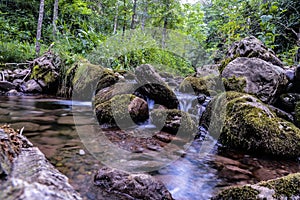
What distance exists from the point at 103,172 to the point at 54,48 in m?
8.51

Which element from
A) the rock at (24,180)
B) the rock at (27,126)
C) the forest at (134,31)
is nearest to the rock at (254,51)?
the forest at (134,31)

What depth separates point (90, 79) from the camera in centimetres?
657

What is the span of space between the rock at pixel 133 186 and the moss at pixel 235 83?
145 inches

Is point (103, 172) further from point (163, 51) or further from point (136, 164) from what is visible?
point (163, 51)

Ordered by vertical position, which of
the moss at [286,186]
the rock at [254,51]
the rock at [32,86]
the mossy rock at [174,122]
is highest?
the rock at [254,51]

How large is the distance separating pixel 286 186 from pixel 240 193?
392 millimetres

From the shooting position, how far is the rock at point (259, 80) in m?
4.94

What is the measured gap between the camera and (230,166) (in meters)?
3.03

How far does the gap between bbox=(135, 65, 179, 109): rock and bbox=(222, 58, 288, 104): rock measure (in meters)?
1.42

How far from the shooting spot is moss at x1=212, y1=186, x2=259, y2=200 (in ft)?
6.04

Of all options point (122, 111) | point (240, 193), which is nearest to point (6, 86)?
point (122, 111)

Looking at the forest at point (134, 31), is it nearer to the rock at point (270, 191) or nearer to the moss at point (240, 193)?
the rock at point (270, 191)

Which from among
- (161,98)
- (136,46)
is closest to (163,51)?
(136,46)

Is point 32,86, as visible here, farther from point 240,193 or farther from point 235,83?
point 240,193
